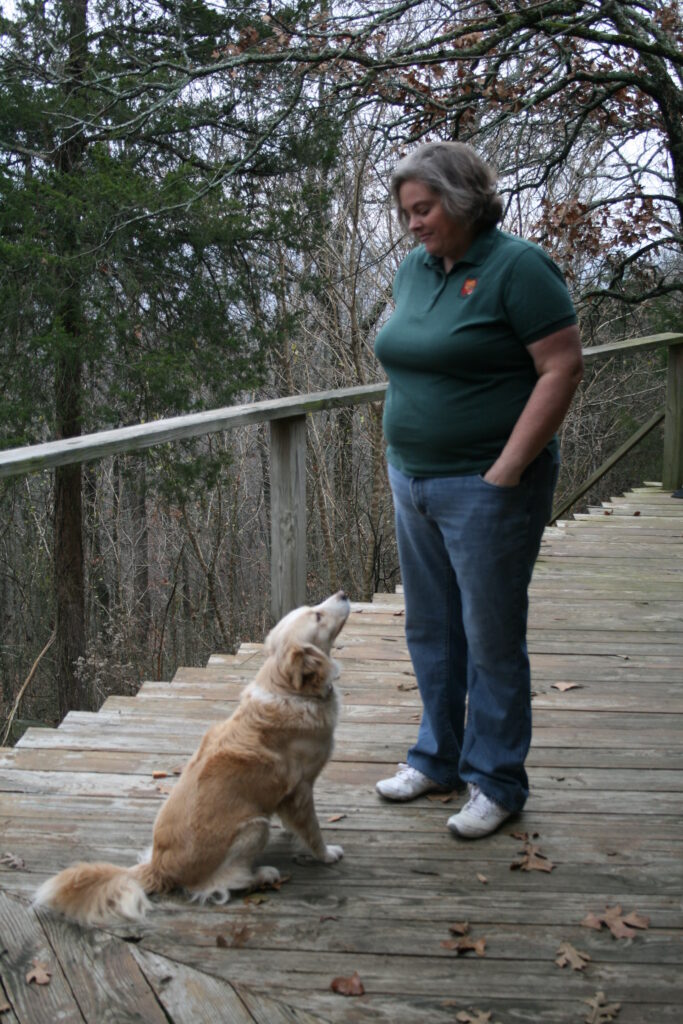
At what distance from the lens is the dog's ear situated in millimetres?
2416

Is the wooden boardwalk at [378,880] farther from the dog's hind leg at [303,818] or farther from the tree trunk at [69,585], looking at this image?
the tree trunk at [69,585]

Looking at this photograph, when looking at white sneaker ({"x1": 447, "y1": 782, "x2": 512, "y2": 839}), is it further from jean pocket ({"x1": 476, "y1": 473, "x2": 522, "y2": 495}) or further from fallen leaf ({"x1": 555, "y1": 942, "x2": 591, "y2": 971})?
jean pocket ({"x1": 476, "y1": 473, "x2": 522, "y2": 495})

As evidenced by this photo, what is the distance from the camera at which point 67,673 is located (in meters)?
11.2

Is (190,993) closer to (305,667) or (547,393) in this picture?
(305,667)

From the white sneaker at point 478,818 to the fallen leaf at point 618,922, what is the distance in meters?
0.42

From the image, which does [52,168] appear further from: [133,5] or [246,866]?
[246,866]

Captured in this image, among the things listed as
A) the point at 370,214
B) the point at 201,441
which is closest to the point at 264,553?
the point at 201,441

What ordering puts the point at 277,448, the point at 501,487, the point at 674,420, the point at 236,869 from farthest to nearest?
the point at 674,420 → the point at 277,448 → the point at 501,487 → the point at 236,869

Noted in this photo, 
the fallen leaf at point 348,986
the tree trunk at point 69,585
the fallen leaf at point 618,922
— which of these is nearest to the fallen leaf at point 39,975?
the fallen leaf at point 348,986

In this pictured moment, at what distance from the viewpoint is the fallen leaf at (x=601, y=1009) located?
1.87m

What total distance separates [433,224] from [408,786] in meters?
1.62

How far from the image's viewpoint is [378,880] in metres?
2.42

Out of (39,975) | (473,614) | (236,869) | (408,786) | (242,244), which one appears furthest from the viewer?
(242,244)

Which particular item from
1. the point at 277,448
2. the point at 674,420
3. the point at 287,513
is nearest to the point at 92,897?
the point at 287,513
